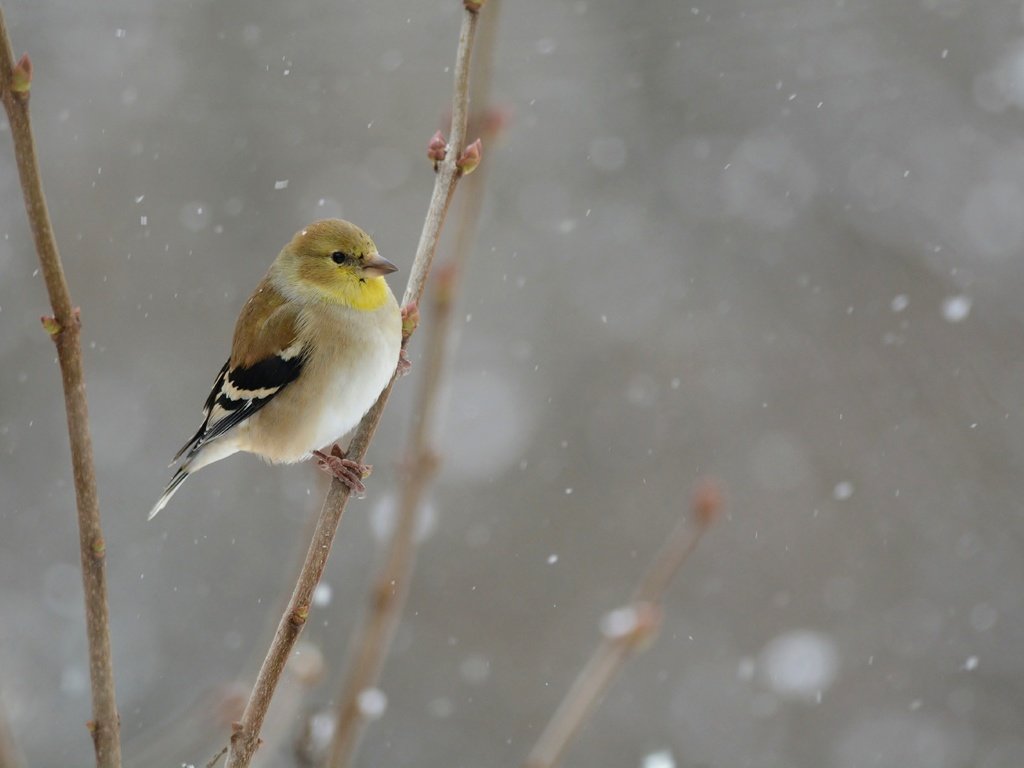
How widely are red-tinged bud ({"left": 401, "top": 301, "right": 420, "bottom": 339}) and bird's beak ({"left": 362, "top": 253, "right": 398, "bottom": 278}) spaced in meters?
0.53

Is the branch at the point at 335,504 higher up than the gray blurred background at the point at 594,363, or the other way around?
the branch at the point at 335,504

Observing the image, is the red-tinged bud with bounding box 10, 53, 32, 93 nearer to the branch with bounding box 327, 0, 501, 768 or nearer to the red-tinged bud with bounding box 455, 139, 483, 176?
the branch with bounding box 327, 0, 501, 768

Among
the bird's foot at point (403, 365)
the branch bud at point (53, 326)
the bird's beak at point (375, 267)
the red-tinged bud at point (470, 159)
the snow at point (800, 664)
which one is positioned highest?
the branch bud at point (53, 326)

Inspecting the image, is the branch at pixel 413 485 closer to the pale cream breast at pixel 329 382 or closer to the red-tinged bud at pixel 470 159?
the red-tinged bud at pixel 470 159

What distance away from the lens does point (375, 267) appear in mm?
2584

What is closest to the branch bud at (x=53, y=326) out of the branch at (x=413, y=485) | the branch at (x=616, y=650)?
the branch at (x=413, y=485)

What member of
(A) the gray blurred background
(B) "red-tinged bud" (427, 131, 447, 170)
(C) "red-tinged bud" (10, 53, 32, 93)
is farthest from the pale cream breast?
(A) the gray blurred background

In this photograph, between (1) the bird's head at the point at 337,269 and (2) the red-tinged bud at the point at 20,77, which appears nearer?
(2) the red-tinged bud at the point at 20,77

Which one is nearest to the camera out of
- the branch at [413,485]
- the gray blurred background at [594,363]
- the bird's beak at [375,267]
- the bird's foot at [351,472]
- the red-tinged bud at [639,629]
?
the branch at [413,485]

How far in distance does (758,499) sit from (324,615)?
3.64m

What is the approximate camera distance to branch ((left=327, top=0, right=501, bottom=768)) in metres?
1.16

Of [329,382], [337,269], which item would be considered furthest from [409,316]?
[337,269]

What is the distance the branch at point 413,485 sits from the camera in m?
1.16

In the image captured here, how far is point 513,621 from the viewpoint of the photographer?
8422 millimetres
